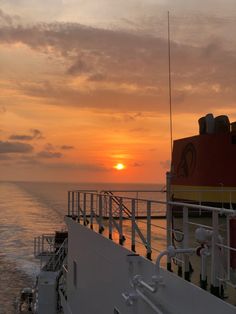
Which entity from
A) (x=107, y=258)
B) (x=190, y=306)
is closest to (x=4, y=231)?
(x=107, y=258)

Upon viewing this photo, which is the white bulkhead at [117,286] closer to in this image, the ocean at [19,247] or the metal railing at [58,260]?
the metal railing at [58,260]

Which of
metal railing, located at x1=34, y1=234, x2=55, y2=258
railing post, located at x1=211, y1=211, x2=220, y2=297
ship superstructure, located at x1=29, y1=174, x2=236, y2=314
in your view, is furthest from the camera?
metal railing, located at x1=34, y1=234, x2=55, y2=258

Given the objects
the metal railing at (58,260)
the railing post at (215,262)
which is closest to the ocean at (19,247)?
the metal railing at (58,260)

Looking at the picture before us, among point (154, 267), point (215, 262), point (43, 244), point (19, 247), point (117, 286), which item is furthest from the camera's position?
point (19, 247)

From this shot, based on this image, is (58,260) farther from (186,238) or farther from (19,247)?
(19,247)

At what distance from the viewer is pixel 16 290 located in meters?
31.8

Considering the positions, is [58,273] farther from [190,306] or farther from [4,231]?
[4,231]

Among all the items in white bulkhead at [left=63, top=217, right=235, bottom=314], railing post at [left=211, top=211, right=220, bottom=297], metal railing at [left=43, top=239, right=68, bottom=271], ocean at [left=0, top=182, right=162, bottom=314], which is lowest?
ocean at [left=0, top=182, right=162, bottom=314]

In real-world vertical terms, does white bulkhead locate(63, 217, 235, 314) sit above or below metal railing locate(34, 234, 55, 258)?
above

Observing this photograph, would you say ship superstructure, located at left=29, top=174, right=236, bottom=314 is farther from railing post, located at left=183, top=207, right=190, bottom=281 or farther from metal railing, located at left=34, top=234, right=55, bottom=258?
metal railing, located at left=34, top=234, right=55, bottom=258

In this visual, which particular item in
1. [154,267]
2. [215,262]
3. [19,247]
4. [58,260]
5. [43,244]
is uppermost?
[215,262]

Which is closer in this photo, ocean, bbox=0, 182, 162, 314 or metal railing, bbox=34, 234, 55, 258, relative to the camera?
metal railing, bbox=34, 234, 55, 258

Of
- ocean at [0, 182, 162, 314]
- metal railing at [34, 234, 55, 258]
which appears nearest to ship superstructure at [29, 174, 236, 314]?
metal railing at [34, 234, 55, 258]

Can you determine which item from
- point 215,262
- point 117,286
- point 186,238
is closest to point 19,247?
point 117,286
